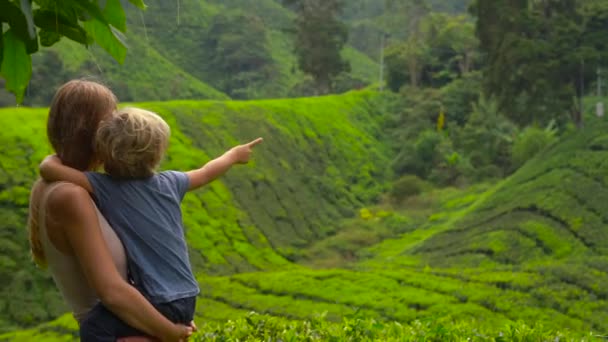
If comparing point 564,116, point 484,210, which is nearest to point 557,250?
point 484,210

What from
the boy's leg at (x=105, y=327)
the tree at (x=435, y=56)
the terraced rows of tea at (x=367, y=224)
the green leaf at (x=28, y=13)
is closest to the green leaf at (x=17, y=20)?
the green leaf at (x=28, y=13)

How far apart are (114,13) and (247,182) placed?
61.2 ft

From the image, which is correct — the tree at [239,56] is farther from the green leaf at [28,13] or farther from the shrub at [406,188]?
the green leaf at [28,13]

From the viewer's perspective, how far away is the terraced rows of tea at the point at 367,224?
11359mm

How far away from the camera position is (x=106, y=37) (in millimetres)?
1484

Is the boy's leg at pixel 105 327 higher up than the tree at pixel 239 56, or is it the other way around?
the boy's leg at pixel 105 327

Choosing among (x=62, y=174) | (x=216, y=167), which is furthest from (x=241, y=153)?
(x=62, y=174)

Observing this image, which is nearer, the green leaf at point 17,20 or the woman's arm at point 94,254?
the green leaf at point 17,20

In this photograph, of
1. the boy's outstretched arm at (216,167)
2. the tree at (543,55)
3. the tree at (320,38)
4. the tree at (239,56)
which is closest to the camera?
the boy's outstretched arm at (216,167)

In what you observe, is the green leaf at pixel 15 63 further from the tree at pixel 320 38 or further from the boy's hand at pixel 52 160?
the tree at pixel 320 38

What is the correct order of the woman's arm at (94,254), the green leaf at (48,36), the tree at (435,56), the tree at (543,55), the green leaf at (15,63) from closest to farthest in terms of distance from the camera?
the green leaf at (15,63), the green leaf at (48,36), the woman's arm at (94,254), the tree at (543,55), the tree at (435,56)

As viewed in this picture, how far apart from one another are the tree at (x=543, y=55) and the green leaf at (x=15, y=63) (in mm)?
18216

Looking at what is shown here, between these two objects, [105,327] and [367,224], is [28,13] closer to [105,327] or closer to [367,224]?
[105,327]

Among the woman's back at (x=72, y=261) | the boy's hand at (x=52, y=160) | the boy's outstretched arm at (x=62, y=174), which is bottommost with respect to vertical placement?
the woman's back at (x=72, y=261)
